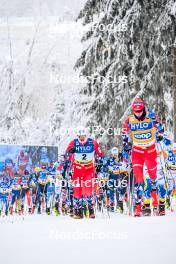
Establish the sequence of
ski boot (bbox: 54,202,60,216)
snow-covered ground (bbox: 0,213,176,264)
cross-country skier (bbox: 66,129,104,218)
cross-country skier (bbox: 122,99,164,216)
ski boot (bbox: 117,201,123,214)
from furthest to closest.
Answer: ski boot (bbox: 54,202,60,216) → ski boot (bbox: 117,201,123,214) → cross-country skier (bbox: 66,129,104,218) → cross-country skier (bbox: 122,99,164,216) → snow-covered ground (bbox: 0,213,176,264)

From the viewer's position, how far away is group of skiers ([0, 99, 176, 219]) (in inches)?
209

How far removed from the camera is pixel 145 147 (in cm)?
530

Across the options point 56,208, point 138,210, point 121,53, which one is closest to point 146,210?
point 138,210

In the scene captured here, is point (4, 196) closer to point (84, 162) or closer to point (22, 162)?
point (22, 162)

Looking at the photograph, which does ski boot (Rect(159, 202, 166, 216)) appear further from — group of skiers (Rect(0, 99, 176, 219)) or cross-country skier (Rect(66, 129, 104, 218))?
cross-country skier (Rect(66, 129, 104, 218))

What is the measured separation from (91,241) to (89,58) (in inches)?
95.8

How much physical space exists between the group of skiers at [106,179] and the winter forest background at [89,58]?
34 centimetres

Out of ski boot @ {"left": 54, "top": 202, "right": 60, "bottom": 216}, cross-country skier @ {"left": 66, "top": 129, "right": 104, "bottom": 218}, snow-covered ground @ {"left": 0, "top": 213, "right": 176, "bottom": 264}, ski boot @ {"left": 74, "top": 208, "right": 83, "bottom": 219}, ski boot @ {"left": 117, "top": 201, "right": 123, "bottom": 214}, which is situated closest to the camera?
snow-covered ground @ {"left": 0, "top": 213, "right": 176, "bottom": 264}

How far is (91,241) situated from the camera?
14.3 ft

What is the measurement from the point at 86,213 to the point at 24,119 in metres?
1.77

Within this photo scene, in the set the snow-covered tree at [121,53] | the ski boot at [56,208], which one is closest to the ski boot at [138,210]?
the snow-covered tree at [121,53]

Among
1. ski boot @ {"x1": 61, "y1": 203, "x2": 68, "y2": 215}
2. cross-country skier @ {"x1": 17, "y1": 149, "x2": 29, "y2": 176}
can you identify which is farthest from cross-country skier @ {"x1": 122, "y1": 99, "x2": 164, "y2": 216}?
cross-country skier @ {"x1": 17, "y1": 149, "x2": 29, "y2": 176}

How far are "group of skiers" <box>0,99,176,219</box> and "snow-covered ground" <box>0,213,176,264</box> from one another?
408mm

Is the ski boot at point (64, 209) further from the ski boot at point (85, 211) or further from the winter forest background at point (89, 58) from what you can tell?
the winter forest background at point (89, 58)
